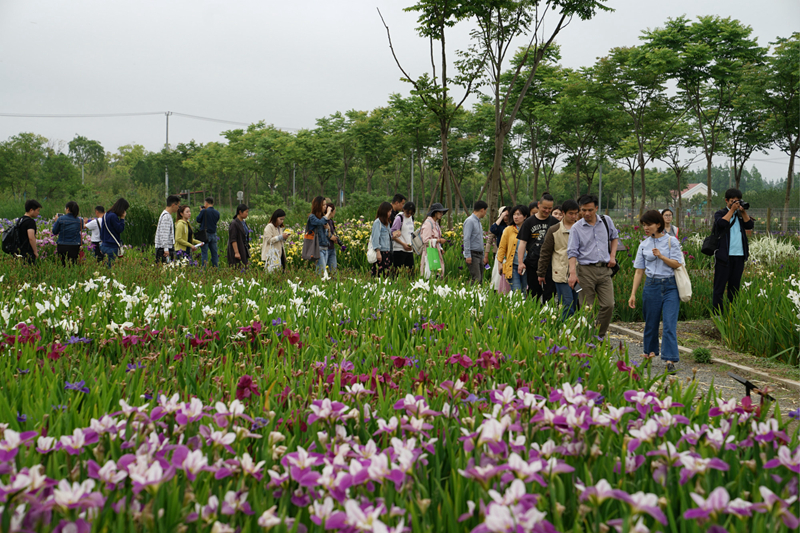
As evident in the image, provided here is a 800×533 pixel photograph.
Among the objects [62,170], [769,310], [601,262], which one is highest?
[62,170]

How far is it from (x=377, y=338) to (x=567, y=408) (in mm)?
1775

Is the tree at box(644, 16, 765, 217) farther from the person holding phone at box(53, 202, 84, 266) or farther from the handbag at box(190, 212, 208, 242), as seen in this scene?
the person holding phone at box(53, 202, 84, 266)

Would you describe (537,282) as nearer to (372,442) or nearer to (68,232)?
(372,442)

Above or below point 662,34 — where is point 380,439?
below

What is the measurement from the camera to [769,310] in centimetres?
585

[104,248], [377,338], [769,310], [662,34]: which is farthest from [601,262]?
[662,34]

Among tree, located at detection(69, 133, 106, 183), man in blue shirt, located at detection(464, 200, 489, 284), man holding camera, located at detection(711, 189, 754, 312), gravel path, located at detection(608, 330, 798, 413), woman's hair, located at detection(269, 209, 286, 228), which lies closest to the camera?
gravel path, located at detection(608, 330, 798, 413)

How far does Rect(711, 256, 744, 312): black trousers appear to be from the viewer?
700cm

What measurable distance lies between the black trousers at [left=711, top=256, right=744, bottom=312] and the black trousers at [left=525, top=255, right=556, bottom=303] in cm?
202

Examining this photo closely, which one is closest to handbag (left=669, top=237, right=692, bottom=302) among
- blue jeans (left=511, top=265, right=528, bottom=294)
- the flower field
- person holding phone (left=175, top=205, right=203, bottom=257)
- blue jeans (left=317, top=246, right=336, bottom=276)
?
blue jeans (left=511, top=265, right=528, bottom=294)

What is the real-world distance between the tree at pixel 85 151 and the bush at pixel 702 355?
10714 centimetres

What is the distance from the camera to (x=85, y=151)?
98438mm

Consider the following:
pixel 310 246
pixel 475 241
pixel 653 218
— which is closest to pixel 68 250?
pixel 310 246

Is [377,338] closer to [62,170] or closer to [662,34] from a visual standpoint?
[662,34]
